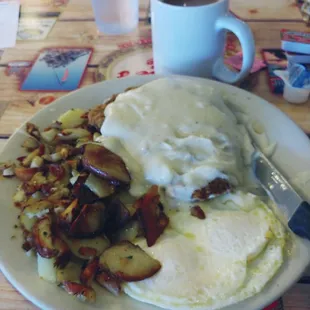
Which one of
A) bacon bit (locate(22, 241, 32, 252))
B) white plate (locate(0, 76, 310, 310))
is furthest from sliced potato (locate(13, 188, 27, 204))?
bacon bit (locate(22, 241, 32, 252))

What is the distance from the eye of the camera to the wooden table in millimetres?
1269

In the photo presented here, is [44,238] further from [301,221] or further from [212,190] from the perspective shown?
[301,221]

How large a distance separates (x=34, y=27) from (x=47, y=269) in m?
1.28

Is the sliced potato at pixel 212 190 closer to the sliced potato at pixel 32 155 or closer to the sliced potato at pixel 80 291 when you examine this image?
the sliced potato at pixel 80 291

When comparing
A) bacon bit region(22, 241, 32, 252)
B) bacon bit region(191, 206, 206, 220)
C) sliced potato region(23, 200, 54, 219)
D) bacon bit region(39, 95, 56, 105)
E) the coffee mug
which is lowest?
bacon bit region(39, 95, 56, 105)

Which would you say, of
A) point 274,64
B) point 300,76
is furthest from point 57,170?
point 274,64

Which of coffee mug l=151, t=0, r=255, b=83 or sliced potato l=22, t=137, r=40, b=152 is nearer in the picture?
sliced potato l=22, t=137, r=40, b=152

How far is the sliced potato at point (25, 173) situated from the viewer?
0.91 metres

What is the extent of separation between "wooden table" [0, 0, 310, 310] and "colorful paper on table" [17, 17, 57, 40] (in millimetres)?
32

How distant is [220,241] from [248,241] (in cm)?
5

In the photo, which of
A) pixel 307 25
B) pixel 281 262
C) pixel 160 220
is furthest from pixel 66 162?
pixel 307 25

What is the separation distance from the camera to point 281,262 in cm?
73

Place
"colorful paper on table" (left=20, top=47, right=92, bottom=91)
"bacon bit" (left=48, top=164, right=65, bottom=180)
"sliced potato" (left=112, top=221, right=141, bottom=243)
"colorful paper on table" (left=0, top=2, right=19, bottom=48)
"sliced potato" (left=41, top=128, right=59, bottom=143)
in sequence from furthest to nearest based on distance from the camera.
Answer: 1. "colorful paper on table" (left=0, top=2, right=19, bottom=48)
2. "colorful paper on table" (left=20, top=47, right=92, bottom=91)
3. "sliced potato" (left=41, top=128, right=59, bottom=143)
4. "bacon bit" (left=48, top=164, right=65, bottom=180)
5. "sliced potato" (left=112, top=221, right=141, bottom=243)

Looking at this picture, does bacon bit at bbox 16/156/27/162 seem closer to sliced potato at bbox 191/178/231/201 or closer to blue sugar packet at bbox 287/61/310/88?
sliced potato at bbox 191/178/231/201
